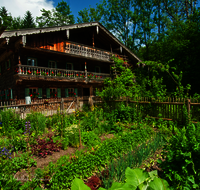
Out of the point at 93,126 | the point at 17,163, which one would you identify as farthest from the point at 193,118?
the point at 17,163

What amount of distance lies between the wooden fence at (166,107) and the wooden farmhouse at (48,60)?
27.6ft

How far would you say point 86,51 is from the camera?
17.8 meters

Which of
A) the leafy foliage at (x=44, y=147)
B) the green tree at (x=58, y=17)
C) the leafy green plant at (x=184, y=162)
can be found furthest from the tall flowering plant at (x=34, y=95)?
the green tree at (x=58, y=17)

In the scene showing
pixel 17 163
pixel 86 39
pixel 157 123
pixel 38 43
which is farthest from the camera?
pixel 86 39

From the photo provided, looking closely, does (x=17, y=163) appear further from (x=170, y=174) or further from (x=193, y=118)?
(x=193, y=118)


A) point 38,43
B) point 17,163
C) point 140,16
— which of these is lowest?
point 17,163

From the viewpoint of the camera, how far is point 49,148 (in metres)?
5.21

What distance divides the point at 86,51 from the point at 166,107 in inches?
487

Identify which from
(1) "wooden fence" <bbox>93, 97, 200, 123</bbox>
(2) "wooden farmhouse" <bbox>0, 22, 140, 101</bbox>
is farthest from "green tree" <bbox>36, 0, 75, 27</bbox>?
(1) "wooden fence" <bbox>93, 97, 200, 123</bbox>

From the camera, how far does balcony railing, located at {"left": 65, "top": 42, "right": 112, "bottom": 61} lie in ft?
53.4

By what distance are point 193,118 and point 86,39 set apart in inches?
669

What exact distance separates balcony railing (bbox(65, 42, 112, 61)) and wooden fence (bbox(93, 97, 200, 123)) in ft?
30.2

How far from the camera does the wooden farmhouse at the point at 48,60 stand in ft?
43.1

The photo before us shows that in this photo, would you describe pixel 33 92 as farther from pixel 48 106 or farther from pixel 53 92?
pixel 48 106
